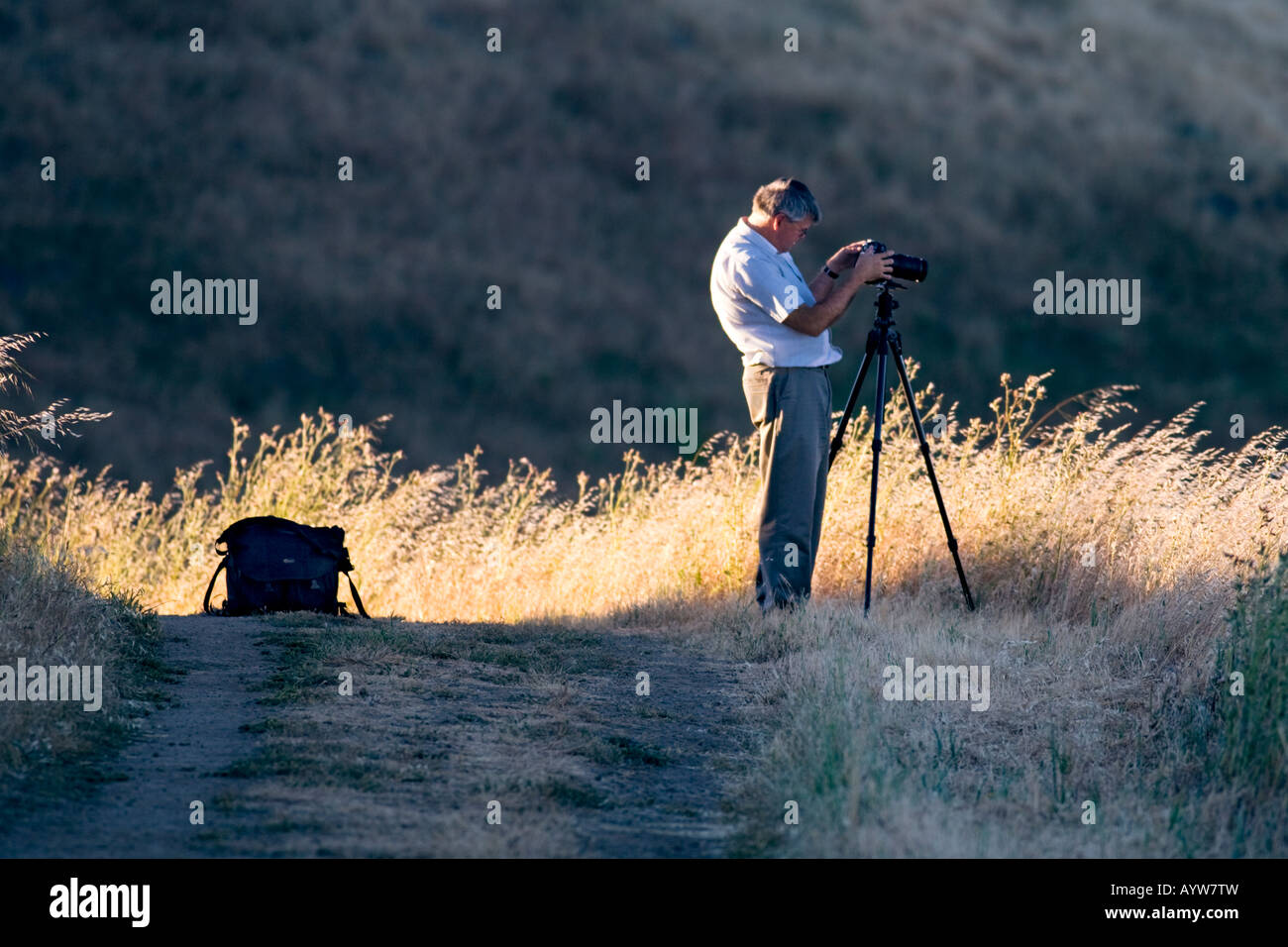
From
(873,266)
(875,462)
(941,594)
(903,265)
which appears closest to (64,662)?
(875,462)

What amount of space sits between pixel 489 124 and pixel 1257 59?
12691mm

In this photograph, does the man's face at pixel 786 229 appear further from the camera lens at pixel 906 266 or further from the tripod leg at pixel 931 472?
the tripod leg at pixel 931 472

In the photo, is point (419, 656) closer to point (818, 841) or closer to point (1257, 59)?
point (818, 841)

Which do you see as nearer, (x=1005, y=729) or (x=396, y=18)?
(x=1005, y=729)

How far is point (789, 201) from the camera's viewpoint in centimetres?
637

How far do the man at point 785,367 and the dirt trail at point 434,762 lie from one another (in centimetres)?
76

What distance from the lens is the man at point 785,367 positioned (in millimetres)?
6316

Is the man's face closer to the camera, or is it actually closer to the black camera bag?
the camera

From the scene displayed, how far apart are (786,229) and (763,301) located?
359mm

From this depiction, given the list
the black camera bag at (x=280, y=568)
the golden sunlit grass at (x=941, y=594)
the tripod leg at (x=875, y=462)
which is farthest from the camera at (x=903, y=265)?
the black camera bag at (x=280, y=568)

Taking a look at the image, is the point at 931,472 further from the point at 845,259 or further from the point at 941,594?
the point at 845,259

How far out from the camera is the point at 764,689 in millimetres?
5219
